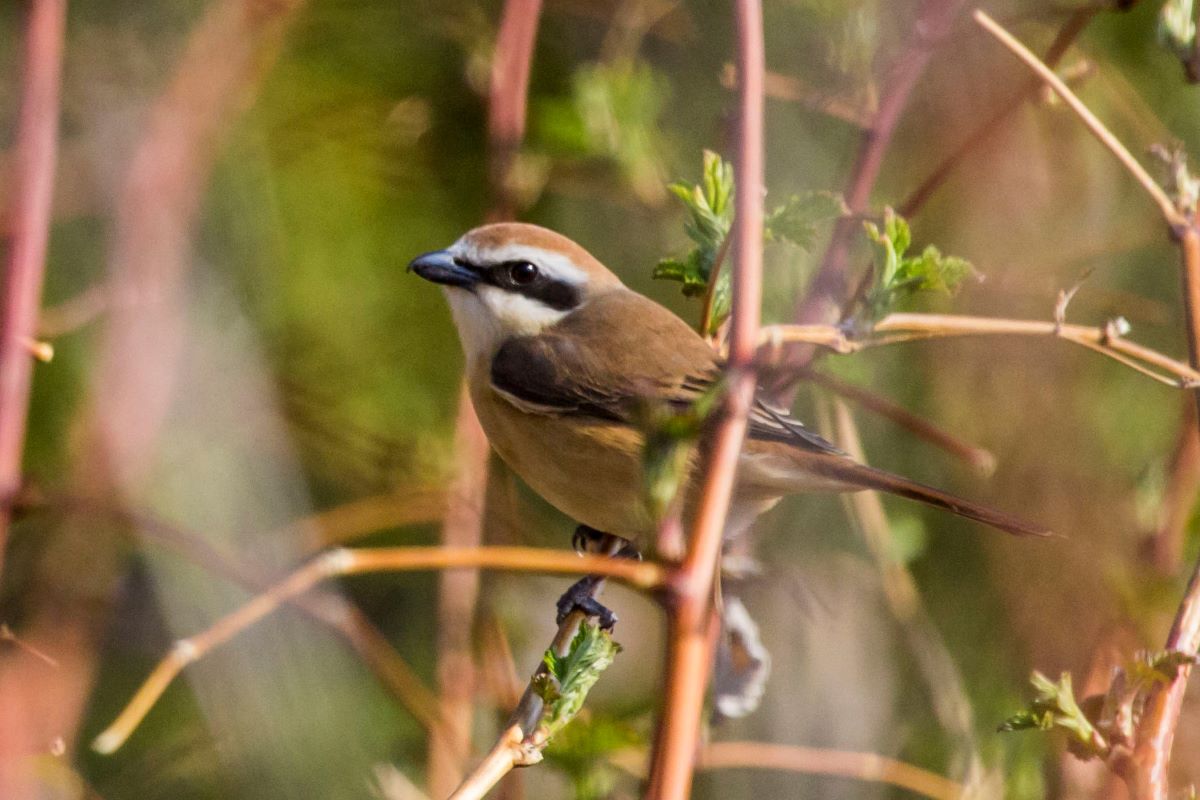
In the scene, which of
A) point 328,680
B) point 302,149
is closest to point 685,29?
point 302,149

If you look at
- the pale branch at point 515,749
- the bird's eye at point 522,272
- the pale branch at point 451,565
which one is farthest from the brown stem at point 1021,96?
the pale branch at point 451,565

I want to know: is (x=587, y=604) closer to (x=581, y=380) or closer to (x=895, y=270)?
(x=581, y=380)

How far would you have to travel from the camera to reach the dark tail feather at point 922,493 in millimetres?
1836

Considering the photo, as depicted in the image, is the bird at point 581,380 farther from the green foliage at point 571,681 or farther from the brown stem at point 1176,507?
the green foliage at point 571,681

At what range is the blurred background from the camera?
2586 millimetres

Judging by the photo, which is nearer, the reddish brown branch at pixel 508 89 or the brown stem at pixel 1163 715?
the brown stem at pixel 1163 715

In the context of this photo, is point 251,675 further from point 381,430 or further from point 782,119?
point 782,119

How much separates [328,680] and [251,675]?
233mm

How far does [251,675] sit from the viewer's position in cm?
265

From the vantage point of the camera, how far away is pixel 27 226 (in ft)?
6.04

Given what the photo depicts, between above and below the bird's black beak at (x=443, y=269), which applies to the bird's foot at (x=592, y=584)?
below

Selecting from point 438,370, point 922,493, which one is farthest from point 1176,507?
point 438,370

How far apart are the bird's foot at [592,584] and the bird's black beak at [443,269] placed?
0.56 m

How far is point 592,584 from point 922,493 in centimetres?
53
